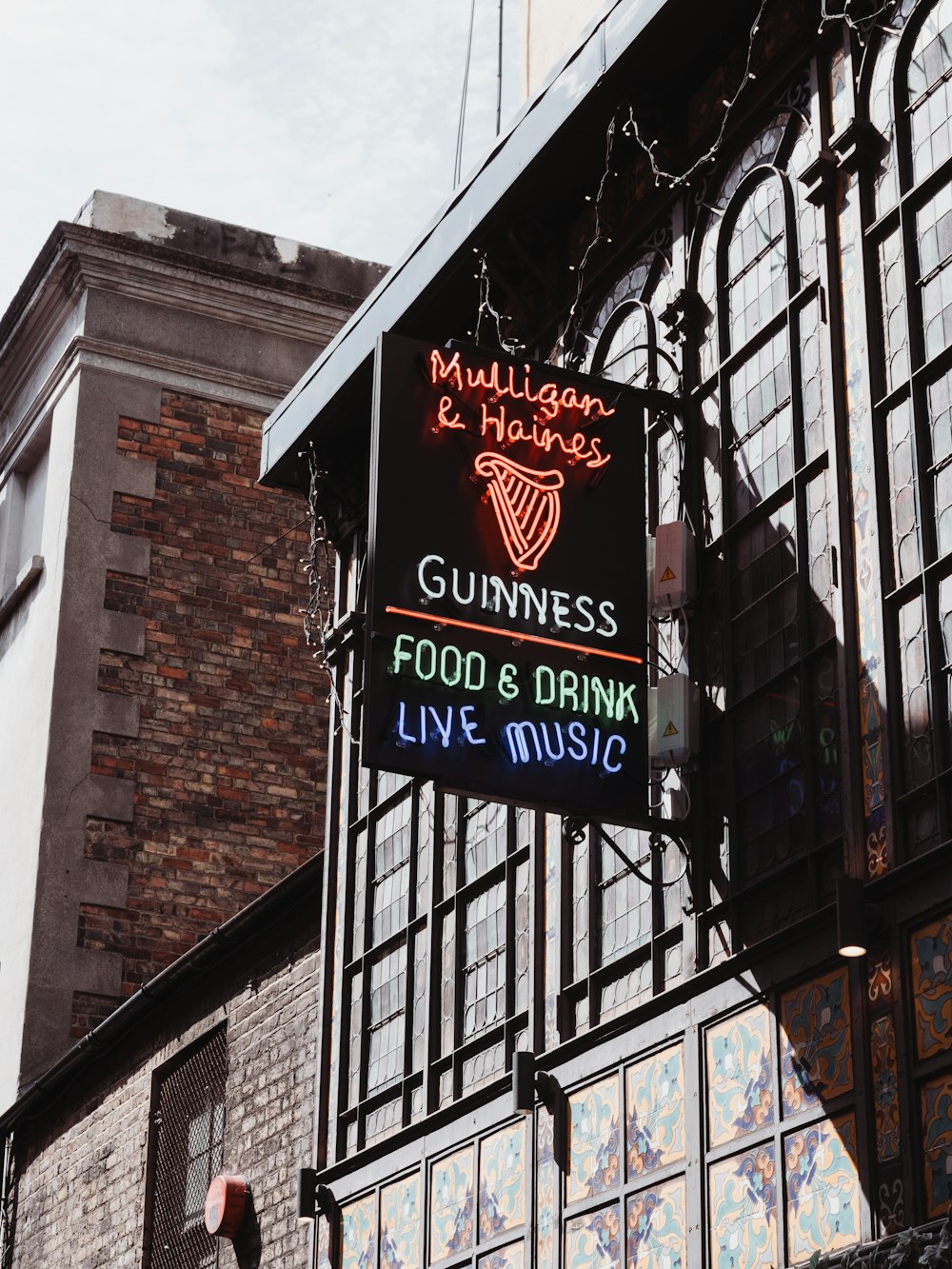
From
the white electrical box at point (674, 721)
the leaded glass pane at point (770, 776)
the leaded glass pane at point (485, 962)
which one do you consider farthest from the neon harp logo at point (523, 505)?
the leaded glass pane at point (485, 962)

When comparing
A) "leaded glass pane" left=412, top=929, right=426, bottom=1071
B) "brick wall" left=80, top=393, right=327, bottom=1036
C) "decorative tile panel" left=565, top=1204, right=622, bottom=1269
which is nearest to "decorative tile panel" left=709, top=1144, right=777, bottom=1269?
"decorative tile panel" left=565, top=1204, right=622, bottom=1269

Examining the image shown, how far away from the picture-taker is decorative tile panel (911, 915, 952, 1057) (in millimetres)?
8836

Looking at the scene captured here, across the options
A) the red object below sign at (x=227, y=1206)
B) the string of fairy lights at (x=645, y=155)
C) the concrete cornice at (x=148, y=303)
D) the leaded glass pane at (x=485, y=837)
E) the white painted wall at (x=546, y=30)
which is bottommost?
the red object below sign at (x=227, y=1206)

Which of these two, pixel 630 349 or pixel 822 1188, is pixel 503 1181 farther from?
pixel 630 349

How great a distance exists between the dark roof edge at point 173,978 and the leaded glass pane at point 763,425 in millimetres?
5569

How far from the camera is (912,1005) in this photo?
905 cm

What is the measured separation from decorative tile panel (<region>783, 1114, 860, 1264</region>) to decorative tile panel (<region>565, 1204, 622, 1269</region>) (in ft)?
5.07

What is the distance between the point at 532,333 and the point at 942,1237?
748 centimetres

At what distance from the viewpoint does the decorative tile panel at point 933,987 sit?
8836 mm

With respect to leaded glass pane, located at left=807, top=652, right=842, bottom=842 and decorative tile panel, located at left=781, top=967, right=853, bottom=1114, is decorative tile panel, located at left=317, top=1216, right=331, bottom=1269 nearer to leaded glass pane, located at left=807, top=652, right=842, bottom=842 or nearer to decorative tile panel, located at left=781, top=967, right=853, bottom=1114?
decorative tile panel, located at left=781, top=967, right=853, bottom=1114

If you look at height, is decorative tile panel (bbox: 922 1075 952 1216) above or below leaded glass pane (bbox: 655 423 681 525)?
below

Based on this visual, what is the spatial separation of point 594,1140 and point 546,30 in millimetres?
8664

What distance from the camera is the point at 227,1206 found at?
15773mm

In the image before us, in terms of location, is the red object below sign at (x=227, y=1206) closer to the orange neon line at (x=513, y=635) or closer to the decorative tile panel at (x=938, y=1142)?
the orange neon line at (x=513, y=635)
